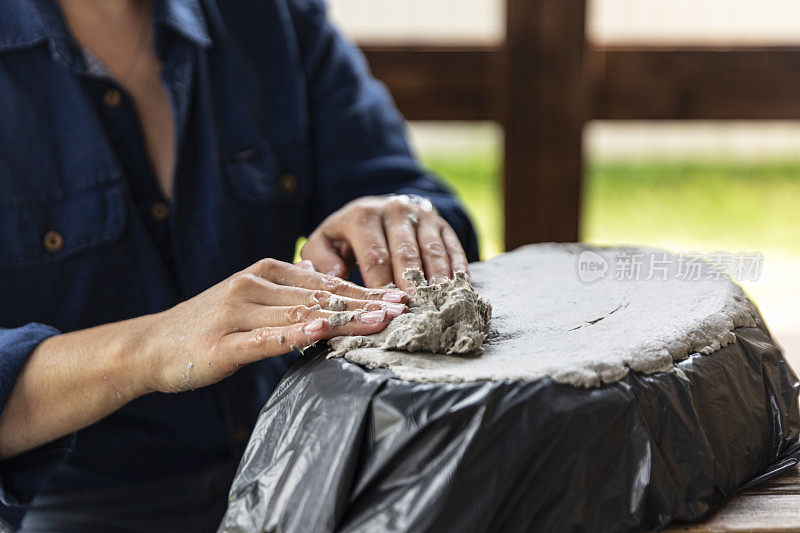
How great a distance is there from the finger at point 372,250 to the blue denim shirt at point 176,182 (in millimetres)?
220

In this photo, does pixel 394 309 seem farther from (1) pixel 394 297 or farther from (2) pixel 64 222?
(2) pixel 64 222

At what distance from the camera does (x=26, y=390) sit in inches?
35.6

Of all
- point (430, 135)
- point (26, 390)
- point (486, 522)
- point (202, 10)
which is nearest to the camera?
point (486, 522)

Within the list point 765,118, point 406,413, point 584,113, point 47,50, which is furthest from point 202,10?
point 765,118

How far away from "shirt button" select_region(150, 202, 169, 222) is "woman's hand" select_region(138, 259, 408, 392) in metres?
0.32

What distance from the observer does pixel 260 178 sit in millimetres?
1225

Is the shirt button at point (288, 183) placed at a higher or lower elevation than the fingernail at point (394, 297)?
higher

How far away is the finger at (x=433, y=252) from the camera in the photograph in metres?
0.93

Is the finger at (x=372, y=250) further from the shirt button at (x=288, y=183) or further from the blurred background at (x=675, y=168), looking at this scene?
the blurred background at (x=675, y=168)

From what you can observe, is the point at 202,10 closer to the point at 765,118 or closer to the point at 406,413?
the point at 406,413

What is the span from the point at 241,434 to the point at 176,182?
0.41 meters

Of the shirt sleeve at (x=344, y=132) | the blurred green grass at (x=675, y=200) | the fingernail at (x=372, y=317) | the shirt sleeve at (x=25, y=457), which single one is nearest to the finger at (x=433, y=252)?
the fingernail at (x=372, y=317)

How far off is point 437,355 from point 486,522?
18 centimetres

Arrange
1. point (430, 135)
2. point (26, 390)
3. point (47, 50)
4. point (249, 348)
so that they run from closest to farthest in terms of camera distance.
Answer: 1. point (249, 348)
2. point (26, 390)
3. point (47, 50)
4. point (430, 135)
